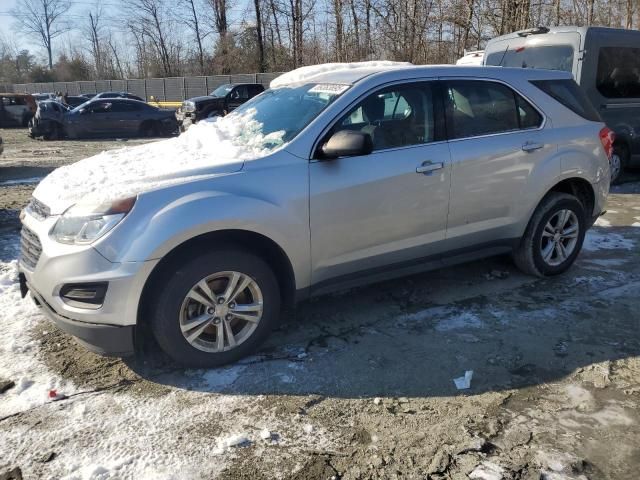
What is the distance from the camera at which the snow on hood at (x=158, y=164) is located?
10.5 feet

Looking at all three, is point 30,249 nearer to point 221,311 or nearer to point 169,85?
point 221,311

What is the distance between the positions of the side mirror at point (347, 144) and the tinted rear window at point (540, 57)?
5.62 meters

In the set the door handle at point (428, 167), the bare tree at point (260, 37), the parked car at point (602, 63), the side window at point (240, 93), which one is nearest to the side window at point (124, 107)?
the side window at point (240, 93)

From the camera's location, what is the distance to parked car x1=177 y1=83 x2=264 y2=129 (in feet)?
61.2

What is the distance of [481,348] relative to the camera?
3660 mm

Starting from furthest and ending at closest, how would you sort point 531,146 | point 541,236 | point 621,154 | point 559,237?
1. point 621,154
2. point 559,237
3. point 541,236
4. point 531,146

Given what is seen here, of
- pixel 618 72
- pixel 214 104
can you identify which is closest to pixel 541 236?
pixel 618 72

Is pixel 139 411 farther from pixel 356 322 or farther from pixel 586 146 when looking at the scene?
pixel 586 146

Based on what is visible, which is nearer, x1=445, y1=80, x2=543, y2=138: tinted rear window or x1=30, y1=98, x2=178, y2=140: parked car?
x1=445, y1=80, x2=543, y2=138: tinted rear window

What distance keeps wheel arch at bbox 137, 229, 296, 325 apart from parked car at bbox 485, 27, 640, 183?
6281 mm

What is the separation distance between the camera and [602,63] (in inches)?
313

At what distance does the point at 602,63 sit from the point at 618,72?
40 cm

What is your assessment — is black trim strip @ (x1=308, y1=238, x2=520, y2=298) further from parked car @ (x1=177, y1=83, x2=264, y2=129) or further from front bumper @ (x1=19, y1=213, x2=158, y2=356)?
parked car @ (x1=177, y1=83, x2=264, y2=129)

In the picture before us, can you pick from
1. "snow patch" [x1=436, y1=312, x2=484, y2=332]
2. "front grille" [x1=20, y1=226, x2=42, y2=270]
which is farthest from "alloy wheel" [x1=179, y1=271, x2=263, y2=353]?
"snow patch" [x1=436, y1=312, x2=484, y2=332]
